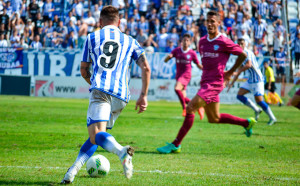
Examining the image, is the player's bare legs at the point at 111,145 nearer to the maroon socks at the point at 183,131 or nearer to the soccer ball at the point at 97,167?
the soccer ball at the point at 97,167

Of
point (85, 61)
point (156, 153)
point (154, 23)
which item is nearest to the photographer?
point (85, 61)

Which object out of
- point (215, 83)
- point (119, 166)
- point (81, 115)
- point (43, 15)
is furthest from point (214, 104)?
point (43, 15)

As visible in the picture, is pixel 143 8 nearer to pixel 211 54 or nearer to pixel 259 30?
pixel 259 30

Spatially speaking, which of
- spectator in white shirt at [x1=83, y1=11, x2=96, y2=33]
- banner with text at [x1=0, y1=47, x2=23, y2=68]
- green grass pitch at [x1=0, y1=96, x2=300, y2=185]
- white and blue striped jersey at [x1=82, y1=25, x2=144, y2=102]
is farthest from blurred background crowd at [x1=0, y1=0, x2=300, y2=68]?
white and blue striped jersey at [x1=82, y1=25, x2=144, y2=102]

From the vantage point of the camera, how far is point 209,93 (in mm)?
8875

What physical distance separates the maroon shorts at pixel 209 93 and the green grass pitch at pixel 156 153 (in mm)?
1085

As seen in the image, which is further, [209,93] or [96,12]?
[96,12]

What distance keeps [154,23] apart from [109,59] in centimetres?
2287

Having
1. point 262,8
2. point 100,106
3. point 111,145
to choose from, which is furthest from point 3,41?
point 111,145

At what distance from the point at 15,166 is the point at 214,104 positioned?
13.7ft

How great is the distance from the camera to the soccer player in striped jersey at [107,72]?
5387mm

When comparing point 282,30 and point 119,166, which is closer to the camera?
point 119,166

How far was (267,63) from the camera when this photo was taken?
25.0 m

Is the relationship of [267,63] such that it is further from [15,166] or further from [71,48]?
[15,166]
